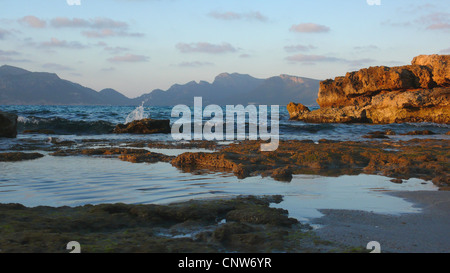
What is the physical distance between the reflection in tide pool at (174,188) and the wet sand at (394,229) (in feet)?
0.77

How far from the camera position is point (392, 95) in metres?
29.2

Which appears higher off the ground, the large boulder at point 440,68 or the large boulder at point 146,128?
the large boulder at point 440,68

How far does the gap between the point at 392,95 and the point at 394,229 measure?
1136 inches

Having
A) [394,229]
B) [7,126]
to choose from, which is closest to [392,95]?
[7,126]

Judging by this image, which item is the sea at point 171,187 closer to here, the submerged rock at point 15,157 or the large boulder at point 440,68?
the submerged rock at point 15,157

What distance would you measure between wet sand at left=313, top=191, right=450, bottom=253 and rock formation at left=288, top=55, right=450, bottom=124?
2580 centimetres

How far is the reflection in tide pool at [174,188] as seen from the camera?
4352mm

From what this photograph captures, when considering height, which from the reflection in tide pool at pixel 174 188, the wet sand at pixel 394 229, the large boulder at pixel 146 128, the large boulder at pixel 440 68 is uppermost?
the large boulder at pixel 440 68

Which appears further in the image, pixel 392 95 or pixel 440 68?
pixel 392 95

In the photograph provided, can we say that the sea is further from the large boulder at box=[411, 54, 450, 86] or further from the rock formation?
the large boulder at box=[411, 54, 450, 86]

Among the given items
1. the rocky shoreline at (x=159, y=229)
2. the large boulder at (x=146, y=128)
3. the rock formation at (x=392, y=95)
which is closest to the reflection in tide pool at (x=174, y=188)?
the rocky shoreline at (x=159, y=229)

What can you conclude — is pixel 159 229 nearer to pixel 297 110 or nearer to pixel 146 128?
pixel 146 128

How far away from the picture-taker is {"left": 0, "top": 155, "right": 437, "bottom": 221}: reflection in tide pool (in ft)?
14.3
